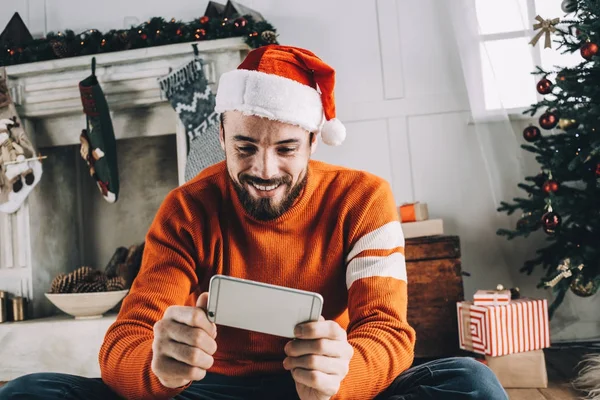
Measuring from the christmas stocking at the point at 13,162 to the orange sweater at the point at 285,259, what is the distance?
5.66ft

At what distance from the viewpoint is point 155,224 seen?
1.26m

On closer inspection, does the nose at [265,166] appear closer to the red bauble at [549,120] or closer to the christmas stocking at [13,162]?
the red bauble at [549,120]

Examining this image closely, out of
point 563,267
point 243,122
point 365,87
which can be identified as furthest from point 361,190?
point 365,87

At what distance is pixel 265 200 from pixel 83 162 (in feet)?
7.27

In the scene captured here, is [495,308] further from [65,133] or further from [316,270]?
[65,133]

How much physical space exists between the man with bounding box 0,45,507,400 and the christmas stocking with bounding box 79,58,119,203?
147 centimetres

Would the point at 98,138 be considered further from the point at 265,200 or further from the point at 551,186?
the point at 551,186

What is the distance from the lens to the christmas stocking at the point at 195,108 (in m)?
2.57

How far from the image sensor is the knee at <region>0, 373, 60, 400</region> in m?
0.98

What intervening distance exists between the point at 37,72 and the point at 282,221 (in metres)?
2.01

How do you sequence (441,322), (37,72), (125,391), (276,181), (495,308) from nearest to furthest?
1. (125,391)
2. (276,181)
3. (495,308)
4. (441,322)
5. (37,72)

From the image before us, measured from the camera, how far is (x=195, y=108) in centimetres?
261

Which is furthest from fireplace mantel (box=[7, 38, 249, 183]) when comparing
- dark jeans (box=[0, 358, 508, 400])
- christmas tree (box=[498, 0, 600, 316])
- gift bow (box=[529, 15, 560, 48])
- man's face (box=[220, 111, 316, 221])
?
dark jeans (box=[0, 358, 508, 400])

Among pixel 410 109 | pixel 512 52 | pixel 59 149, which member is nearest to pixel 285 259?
pixel 410 109
